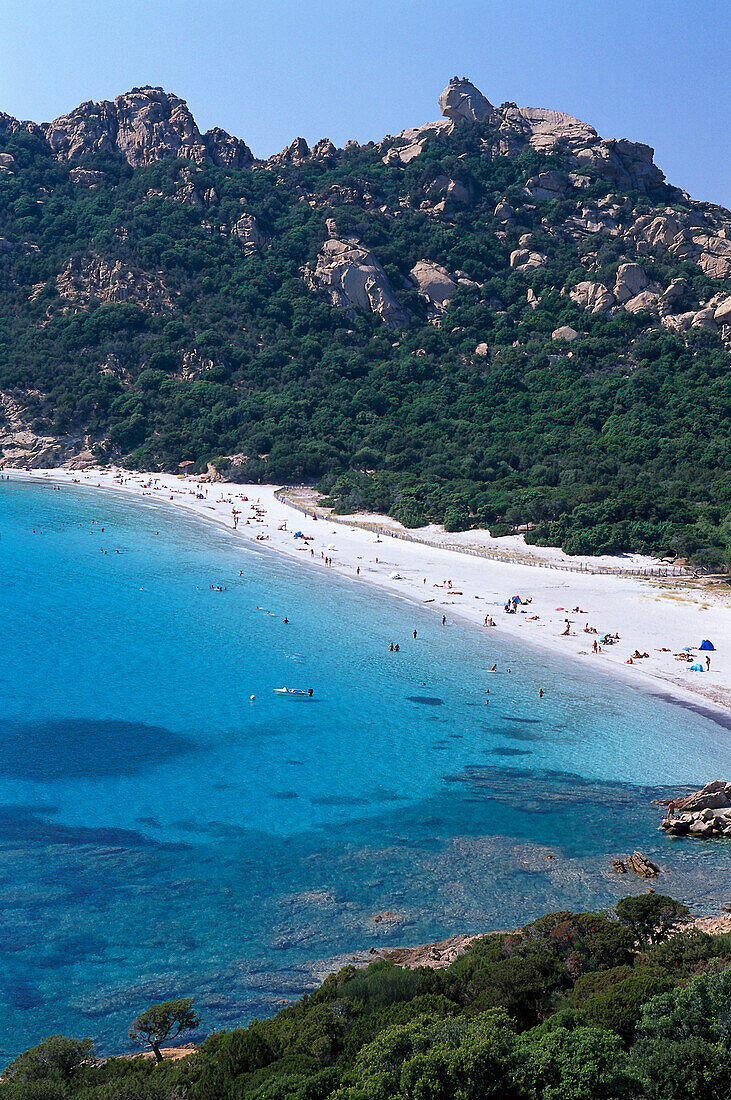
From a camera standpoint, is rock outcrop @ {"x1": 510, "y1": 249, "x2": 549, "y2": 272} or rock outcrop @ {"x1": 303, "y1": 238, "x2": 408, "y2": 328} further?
rock outcrop @ {"x1": 510, "y1": 249, "x2": 549, "y2": 272}

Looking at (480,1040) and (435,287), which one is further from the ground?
(435,287)

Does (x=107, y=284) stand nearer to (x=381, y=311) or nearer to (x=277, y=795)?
(x=381, y=311)

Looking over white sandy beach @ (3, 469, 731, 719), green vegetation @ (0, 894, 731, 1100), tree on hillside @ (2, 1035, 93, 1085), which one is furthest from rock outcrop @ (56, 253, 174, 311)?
green vegetation @ (0, 894, 731, 1100)

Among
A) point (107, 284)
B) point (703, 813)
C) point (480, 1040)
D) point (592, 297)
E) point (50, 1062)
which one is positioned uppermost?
point (592, 297)

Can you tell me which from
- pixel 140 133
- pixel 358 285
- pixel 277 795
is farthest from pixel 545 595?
pixel 140 133

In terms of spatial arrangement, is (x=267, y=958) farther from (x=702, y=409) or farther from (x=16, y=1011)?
(x=702, y=409)

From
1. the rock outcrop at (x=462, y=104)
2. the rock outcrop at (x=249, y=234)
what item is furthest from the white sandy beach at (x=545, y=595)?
the rock outcrop at (x=462, y=104)

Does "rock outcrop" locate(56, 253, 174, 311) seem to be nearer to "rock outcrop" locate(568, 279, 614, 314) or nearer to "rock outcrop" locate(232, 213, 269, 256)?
"rock outcrop" locate(232, 213, 269, 256)
